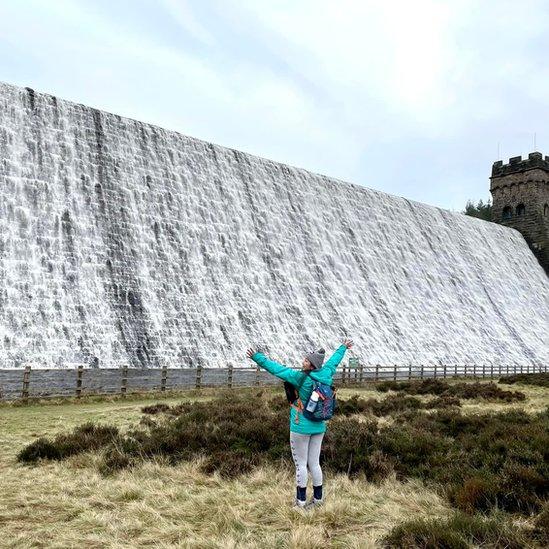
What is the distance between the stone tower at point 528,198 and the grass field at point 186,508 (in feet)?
176

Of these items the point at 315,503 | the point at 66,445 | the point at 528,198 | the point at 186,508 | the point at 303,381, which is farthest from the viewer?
the point at 528,198

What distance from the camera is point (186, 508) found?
20.6 ft

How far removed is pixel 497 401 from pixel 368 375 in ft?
33.0

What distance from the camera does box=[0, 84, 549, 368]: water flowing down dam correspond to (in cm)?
2130

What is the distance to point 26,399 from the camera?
1564 cm

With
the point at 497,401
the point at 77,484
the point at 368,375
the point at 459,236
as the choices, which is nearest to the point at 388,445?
the point at 77,484

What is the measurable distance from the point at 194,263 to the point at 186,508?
20.5 metres

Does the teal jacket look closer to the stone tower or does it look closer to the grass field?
the grass field

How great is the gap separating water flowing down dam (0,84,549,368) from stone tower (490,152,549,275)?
17.7 m

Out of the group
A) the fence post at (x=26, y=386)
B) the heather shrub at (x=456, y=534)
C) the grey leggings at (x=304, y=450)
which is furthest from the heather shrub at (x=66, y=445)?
the fence post at (x=26, y=386)

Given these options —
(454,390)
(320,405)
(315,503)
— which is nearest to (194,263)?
(454,390)

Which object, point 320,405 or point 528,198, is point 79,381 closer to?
point 320,405

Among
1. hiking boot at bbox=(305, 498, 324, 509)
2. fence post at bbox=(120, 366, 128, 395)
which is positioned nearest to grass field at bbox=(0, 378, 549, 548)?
hiking boot at bbox=(305, 498, 324, 509)

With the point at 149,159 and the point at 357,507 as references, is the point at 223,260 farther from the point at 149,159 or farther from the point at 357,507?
the point at 357,507
